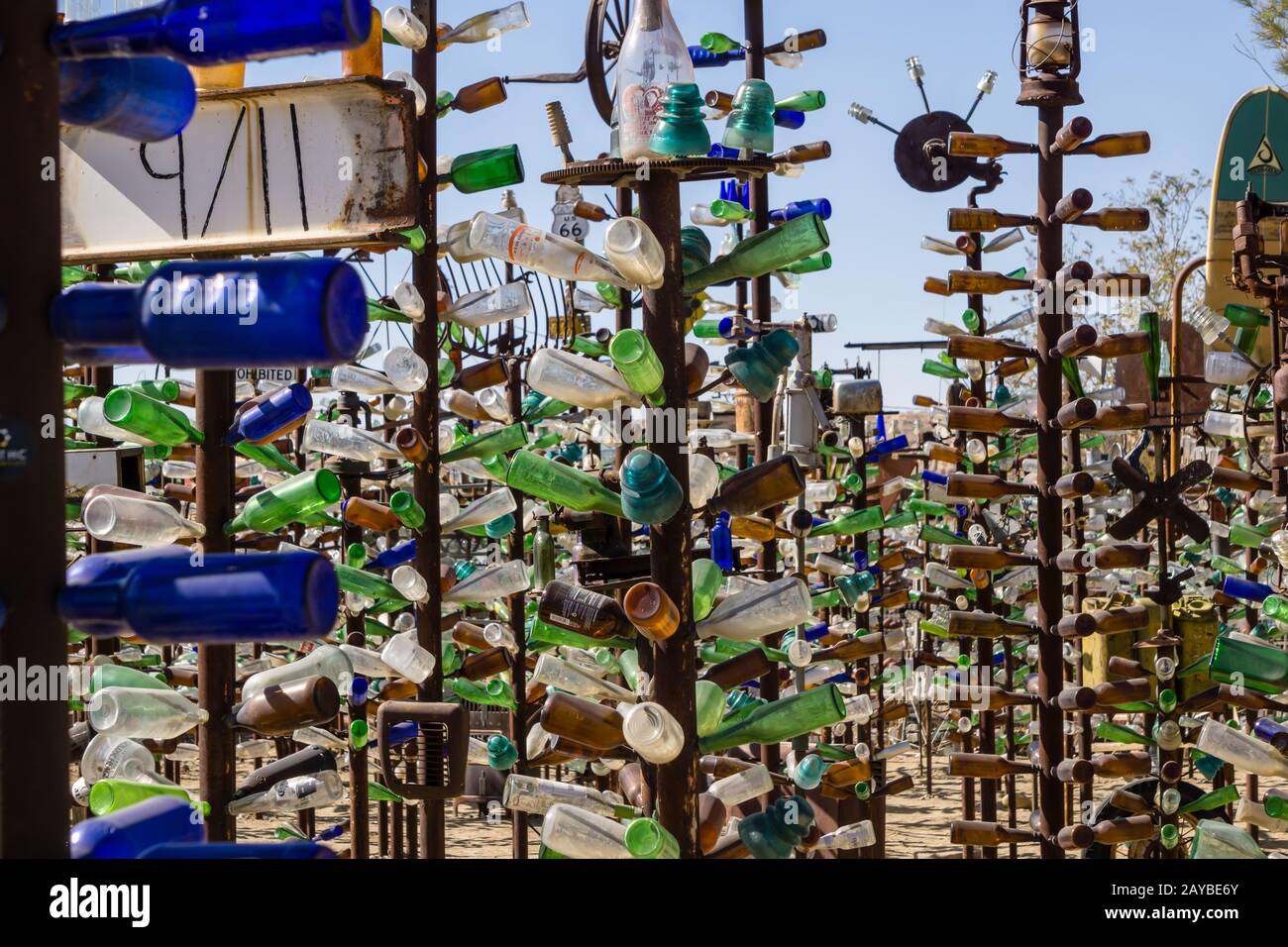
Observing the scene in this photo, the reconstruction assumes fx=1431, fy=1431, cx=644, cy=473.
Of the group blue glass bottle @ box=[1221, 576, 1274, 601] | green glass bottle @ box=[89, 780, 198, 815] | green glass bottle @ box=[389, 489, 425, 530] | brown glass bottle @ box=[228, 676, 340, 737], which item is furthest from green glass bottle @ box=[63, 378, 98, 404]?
blue glass bottle @ box=[1221, 576, 1274, 601]

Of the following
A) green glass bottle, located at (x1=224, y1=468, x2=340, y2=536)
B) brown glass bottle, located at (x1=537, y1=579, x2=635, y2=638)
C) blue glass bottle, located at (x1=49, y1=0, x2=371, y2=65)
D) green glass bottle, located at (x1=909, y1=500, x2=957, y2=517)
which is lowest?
green glass bottle, located at (x1=909, y1=500, x2=957, y2=517)

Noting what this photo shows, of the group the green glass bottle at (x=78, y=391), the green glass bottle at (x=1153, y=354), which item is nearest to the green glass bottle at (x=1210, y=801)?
the green glass bottle at (x=1153, y=354)

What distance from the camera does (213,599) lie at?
981mm

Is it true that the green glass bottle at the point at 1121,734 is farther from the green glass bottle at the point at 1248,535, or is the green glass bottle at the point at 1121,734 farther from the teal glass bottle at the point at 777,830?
the teal glass bottle at the point at 777,830

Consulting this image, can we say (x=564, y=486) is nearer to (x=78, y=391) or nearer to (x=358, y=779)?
(x=358, y=779)

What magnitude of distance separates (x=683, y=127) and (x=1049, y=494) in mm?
2174

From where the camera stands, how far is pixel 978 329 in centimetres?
703

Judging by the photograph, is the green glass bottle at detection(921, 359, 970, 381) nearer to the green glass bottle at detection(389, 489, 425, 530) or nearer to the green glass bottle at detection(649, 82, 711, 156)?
the green glass bottle at detection(389, 489, 425, 530)

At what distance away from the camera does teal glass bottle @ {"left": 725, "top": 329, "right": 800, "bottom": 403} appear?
8.86ft

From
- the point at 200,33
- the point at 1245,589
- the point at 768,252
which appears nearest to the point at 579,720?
the point at 768,252

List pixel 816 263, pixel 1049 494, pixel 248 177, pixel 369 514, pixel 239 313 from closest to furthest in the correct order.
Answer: pixel 239 313, pixel 248 177, pixel 1049 494, pixel 369 514, pixel 816 263

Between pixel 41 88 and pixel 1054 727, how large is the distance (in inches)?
152

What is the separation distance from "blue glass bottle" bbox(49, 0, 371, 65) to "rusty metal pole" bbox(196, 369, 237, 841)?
1.94 m

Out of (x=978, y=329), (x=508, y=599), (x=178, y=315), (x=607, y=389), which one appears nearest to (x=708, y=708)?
(x=607, y=389)
